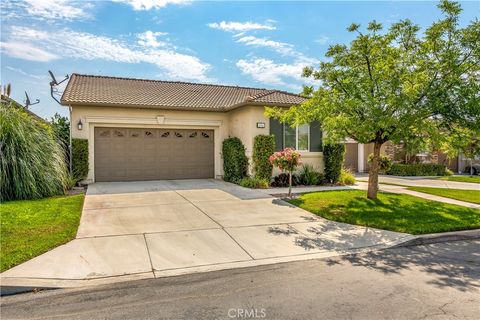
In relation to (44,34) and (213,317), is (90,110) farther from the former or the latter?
(213,317)

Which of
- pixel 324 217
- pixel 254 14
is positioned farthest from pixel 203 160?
pixel 324 217

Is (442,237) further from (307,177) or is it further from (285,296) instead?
(307,177)

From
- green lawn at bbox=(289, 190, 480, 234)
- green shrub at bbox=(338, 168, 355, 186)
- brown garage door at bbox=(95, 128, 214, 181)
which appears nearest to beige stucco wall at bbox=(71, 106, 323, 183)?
brown garage door at bbox=(95, 128, 214, 181)

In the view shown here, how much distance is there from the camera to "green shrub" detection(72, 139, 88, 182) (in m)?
12.6

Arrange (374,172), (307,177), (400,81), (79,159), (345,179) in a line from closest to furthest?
(400,81), (374,172), (79,159), (307,177), (345,179)

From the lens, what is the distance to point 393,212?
26.1 feet

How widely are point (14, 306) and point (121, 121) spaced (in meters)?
10.7

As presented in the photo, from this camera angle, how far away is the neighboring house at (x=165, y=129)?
507 inches

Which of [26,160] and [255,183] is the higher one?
[26,160]

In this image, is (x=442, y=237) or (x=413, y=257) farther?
(x=442, y=237)

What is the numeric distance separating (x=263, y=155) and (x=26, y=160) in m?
7.61

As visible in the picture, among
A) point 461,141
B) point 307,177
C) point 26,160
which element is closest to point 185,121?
point 307,177

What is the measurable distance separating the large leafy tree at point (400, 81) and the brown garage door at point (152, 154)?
7.10 meters

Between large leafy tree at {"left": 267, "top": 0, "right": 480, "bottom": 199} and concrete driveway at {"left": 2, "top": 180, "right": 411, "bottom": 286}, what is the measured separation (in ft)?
8.61
